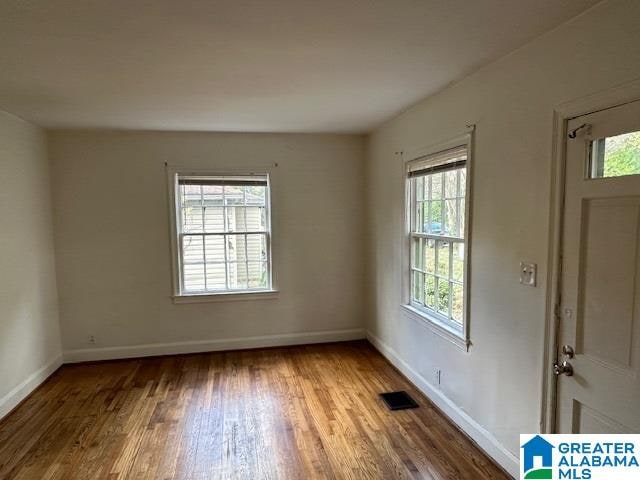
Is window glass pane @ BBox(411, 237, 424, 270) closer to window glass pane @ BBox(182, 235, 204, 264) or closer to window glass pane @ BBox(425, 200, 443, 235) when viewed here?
window glass pane @ BBox(425, 200, 443, 235)

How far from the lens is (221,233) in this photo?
417cm

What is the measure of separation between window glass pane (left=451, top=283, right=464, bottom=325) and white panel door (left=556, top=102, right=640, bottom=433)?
3.00 ft

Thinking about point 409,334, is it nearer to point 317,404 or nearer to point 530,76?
point 317,404

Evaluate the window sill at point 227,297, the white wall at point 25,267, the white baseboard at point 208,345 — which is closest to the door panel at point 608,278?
the white baseboard at point 208,345

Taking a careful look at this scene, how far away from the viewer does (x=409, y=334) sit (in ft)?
11.2

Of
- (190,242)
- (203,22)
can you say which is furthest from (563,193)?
(190,242)

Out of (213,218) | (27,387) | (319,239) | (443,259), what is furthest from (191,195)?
(443,259)

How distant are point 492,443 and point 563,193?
160 cm

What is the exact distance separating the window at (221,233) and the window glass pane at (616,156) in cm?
318

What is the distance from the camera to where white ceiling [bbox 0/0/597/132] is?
62.0 inches

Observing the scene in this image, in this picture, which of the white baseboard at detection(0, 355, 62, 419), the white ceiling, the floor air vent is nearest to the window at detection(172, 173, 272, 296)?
the white ceiling

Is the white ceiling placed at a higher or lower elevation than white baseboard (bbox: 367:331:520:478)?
higher

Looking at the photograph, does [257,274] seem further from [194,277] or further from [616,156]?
[616,156]

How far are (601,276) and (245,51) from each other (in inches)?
81.1
